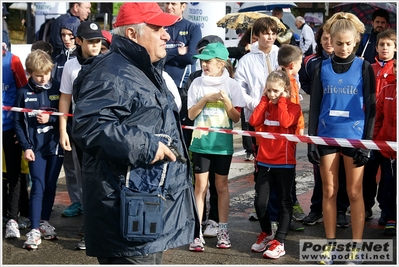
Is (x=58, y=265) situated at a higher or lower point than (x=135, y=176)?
lower

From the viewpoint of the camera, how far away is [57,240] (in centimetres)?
665

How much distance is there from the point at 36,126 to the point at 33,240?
1093 mm

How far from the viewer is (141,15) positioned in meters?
3.91

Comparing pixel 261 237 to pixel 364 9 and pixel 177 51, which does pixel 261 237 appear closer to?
pixel 177 51

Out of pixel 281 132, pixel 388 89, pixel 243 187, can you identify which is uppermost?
pixel 388 89

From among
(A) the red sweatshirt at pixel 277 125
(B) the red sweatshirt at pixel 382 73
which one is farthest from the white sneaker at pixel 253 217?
(B) the red sweatshirt at pixel 382 73

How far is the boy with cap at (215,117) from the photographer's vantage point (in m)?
6.32

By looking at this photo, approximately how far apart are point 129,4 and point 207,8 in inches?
353

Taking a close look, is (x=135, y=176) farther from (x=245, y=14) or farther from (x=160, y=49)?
(x=245, y=14)

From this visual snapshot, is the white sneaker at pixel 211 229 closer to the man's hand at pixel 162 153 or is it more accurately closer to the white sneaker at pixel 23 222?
the white sneaker at pixel 23 222

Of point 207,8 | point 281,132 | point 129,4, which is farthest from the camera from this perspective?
point 207,8

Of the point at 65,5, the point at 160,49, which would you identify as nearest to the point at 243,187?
the point at 160,49

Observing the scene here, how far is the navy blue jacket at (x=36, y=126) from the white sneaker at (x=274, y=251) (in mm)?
2243
